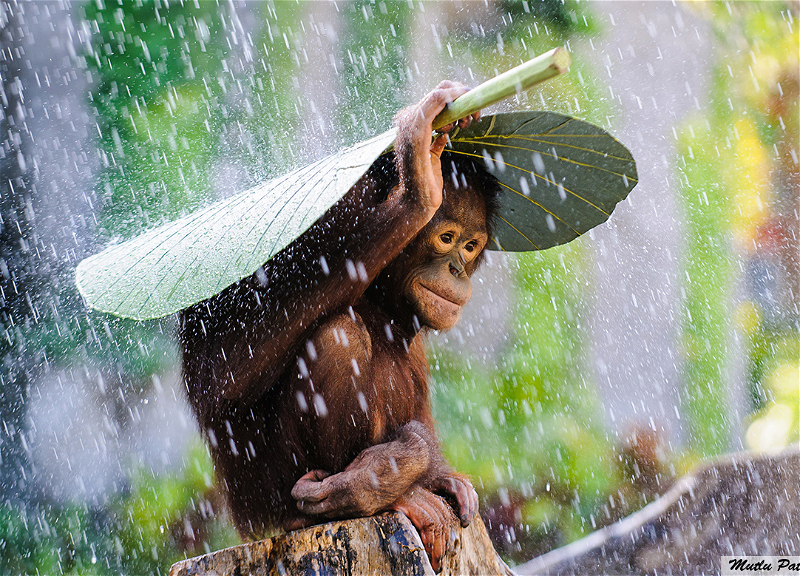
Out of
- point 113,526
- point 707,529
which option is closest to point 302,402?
point 707,529

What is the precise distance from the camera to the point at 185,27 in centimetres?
530

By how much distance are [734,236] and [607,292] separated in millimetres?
1496

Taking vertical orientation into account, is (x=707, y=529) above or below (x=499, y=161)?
below

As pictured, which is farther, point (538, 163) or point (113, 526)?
point (113, 526)

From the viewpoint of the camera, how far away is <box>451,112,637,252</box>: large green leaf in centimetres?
187

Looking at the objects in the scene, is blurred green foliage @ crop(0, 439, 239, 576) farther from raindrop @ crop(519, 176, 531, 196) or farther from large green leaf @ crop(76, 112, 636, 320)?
raindrop @ crop(519, 176, 531, 196)

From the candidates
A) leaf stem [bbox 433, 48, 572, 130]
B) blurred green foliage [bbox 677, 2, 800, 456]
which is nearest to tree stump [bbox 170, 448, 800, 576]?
leaf stem [bbox 433, 48, 572, 130]

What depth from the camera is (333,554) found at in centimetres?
165

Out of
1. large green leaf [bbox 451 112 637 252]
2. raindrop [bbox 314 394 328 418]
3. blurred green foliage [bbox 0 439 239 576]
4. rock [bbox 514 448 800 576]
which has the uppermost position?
large green leaf [bbox 451 112 637 252]

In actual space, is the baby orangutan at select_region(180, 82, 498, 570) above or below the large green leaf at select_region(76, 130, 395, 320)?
below

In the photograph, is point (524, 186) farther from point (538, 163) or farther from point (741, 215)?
point (741, 215)

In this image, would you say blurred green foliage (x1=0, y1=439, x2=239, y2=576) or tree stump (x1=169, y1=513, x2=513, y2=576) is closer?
tree stump (x1=169, y1=513, x2=513, y2=576)

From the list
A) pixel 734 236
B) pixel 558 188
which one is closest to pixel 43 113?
pixel 558 188

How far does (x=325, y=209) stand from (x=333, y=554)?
83cm
